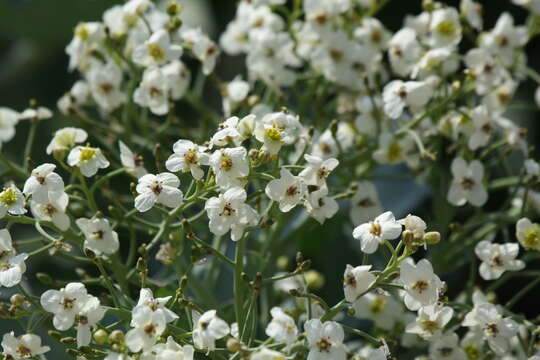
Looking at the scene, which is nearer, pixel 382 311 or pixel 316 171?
pixel 316 171

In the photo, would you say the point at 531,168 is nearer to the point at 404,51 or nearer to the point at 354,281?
the point at 404,51

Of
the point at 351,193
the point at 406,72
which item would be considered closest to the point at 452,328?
the point at 351,193

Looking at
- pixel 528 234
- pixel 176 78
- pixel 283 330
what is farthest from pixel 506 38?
pixel 283 330

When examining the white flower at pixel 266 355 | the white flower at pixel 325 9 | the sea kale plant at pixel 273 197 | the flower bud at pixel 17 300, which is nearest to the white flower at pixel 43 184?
the sea kale plant at pixel 273 197

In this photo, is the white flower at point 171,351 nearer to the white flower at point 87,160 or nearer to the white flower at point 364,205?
the white flower at point 87,160

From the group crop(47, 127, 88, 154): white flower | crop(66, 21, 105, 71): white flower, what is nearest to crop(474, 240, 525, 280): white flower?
crop(47, 127, 88, 154): white flower

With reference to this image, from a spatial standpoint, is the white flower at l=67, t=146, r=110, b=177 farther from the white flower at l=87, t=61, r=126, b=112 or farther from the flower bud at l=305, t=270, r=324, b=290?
the flower bud at l=305, t=270, r=324, b=290
